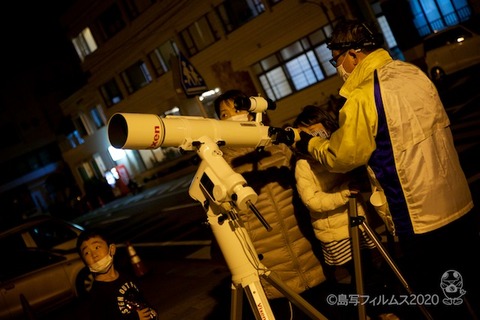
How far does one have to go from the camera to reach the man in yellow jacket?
217 centimetres

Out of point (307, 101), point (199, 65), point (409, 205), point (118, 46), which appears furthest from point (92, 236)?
point (118, 46)

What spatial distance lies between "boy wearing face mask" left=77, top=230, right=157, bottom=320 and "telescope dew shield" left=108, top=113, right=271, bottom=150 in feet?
3.57

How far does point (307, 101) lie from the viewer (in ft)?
63.5

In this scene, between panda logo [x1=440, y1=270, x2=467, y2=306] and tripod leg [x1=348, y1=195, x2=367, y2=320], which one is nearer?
panda logo [x1=440, y1=270, x2=467, y2=306]

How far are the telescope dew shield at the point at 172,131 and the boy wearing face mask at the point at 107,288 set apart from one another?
3.57ft

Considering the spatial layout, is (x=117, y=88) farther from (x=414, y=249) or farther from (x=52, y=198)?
(x=414, y=249)

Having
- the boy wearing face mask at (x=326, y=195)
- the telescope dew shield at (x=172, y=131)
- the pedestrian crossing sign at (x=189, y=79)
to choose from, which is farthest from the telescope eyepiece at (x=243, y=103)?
the pedestrian crossing sign at (x=189, y=79)

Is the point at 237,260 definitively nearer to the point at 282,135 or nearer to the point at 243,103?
the point at 282,135

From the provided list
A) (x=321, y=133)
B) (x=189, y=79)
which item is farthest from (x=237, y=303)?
(x=189, y=79)

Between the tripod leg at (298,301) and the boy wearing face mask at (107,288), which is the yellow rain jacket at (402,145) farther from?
the boy wearing face mask at (107,288)

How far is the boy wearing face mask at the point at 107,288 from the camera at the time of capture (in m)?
2.77

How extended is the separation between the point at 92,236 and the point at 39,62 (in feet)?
150

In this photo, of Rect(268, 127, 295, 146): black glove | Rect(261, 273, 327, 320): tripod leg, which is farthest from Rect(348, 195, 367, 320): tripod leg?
Rect(268, 127, 295, 146): black glove

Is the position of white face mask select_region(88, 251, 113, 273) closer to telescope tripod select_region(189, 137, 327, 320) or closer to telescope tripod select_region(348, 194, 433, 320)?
telescope tripod select_region(189, 137, 327, 320)
